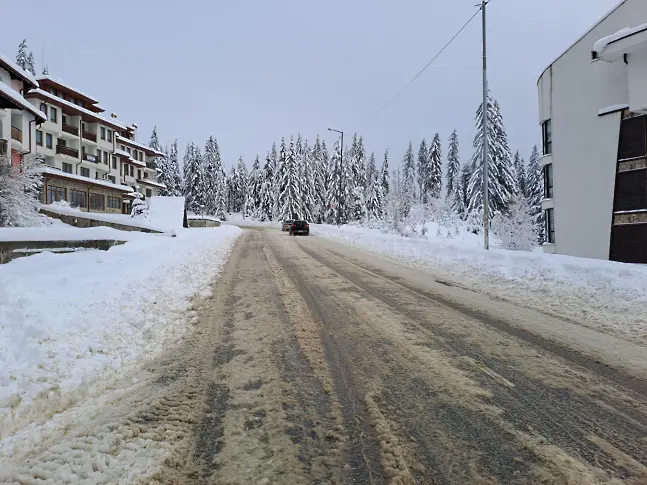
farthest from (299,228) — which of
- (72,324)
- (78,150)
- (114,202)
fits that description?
(72,324)

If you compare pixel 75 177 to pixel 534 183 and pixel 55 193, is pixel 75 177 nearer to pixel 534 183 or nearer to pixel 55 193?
pixel 55 193

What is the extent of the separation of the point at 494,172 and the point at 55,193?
1754 inches

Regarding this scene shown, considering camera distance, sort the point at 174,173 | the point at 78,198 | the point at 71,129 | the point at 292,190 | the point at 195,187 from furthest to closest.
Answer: the point at 174,173, the point at 195,187, the point at 292,190, the point at 71,129, the point at 78,198

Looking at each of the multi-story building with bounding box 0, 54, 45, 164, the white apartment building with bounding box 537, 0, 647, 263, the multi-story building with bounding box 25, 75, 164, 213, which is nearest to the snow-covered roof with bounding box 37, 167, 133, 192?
the multi-story building with bounding box 25, 75, 164, 213

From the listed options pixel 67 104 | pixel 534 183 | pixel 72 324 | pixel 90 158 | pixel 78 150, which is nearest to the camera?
pixel 72 324

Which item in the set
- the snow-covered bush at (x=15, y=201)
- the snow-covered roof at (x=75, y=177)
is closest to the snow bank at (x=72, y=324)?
the snow-covered bush at (x=15, y=201)

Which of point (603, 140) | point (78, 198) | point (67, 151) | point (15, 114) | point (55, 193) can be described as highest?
point (67, 151)

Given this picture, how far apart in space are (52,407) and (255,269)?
8.41m

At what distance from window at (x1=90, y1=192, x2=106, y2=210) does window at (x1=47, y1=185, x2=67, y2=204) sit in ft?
16.3

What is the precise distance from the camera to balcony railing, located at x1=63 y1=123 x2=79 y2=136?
1724 inches

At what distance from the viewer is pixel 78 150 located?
45406mm

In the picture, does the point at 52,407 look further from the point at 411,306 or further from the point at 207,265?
the point at 207,265

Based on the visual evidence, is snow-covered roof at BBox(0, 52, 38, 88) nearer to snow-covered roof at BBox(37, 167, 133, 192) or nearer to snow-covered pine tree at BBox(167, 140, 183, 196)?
snow-covered roof at BBox(37, 167, 133, 192)

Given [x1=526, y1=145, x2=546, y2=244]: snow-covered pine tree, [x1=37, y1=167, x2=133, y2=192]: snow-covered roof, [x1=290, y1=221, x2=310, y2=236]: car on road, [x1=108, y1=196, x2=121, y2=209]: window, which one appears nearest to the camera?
[x1=37, y1=167, x2=133, y2=192]: snow-covered roof
